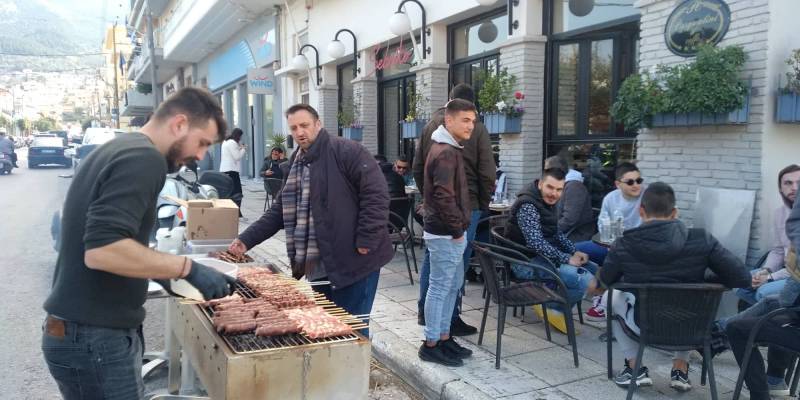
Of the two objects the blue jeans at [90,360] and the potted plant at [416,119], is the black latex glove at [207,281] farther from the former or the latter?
the potted plant at [416,119]

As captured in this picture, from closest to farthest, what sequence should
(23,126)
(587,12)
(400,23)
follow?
(587,12) < (400,23) < (23,126)

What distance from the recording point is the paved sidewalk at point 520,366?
3947 mm

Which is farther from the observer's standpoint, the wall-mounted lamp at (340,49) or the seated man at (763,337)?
the wall-mounted lamp at (340,49)

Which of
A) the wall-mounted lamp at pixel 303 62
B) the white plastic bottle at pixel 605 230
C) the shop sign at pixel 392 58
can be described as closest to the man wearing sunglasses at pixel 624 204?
the white plastic bottle at pixel 605 230

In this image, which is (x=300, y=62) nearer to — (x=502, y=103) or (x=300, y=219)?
(x=502, y=103)

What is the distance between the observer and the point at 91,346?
2.12 m

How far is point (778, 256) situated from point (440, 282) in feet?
8.70

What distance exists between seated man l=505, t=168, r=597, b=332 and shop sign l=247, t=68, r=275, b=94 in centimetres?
1314

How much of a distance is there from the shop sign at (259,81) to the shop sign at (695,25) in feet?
42.5

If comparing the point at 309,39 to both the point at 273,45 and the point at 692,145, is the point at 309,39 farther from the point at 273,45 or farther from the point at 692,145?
the point at 692,145

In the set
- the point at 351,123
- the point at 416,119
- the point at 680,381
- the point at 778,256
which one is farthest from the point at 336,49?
the point at 680,381

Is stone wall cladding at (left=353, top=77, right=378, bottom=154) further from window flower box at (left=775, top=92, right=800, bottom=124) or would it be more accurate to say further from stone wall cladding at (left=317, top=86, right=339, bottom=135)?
window flower box at (left=775, top=92, right=800, bottom=124)

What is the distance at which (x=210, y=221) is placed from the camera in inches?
196

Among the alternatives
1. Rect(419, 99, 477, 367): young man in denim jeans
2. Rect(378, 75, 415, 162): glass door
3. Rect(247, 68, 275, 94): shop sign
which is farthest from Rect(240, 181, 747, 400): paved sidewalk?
Rect(247, 68, 275, 94): shop sign
